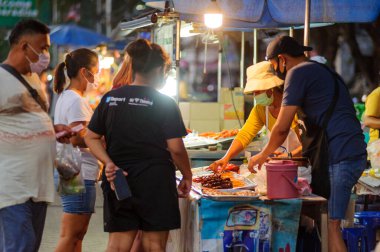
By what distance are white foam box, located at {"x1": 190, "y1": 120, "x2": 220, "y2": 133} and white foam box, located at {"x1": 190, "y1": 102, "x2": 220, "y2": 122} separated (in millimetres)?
49

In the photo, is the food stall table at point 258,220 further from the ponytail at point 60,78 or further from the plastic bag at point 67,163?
the ponytail at point 60,78

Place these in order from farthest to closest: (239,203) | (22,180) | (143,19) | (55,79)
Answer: (143,19)
(55,79)
(239,203)
(22,180)

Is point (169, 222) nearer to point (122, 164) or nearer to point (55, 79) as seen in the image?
point (122, 164)

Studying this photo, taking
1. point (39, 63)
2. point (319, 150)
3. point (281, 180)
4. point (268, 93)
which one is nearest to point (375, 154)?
point (268, 93)

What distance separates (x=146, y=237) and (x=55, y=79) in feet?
7.62

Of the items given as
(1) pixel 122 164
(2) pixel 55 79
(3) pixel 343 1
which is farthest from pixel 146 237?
(3) pixel 343 1

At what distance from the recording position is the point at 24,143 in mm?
5492

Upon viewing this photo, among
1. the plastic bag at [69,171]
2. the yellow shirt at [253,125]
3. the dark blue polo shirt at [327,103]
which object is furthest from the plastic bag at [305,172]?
the plastic bag at [69,171]

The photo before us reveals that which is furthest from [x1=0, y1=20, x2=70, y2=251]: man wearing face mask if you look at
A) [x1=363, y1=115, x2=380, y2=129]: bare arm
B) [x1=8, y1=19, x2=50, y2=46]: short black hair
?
[x1=363, y1=115, x2=380, y2=129]: bare arm

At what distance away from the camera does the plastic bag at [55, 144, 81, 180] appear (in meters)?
6.19

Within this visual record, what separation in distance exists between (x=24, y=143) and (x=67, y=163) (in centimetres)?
75

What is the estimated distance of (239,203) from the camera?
19.6 feet

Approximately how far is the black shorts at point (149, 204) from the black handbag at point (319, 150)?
50.3 inches

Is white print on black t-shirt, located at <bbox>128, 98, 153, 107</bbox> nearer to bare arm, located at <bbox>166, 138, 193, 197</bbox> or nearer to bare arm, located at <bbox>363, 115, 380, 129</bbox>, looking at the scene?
bare arm, located at <bbox>166, 138, 193, 197</bbox>
